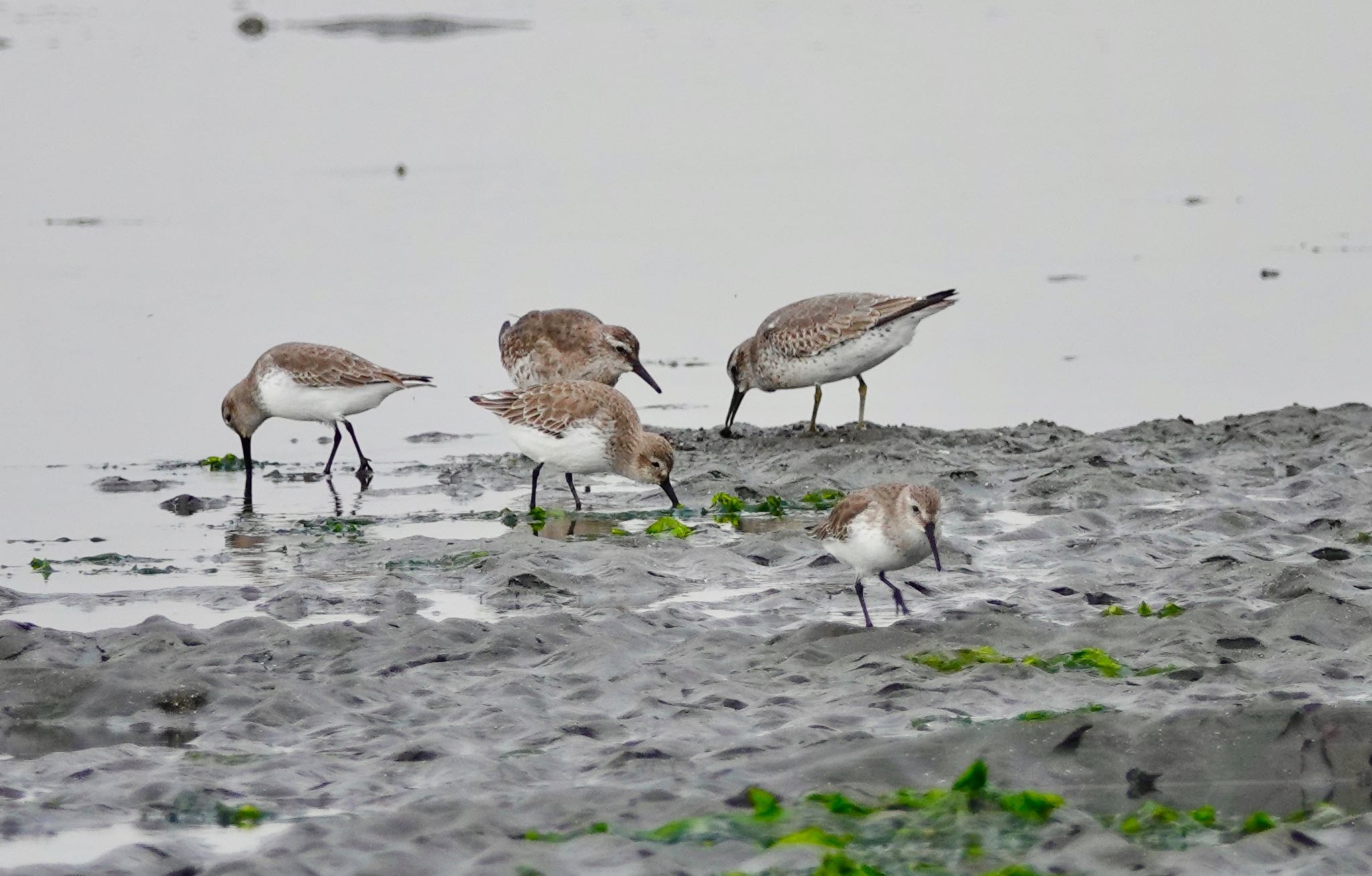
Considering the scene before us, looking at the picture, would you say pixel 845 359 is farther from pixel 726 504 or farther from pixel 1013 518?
pixel 1013 518

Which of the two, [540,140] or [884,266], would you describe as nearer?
[884,266]

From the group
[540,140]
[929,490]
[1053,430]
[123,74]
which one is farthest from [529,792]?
[123,74]

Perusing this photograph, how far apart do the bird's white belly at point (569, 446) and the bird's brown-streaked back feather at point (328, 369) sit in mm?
1909

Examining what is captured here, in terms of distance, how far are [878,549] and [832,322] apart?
592 centimetres

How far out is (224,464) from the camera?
14047 mm

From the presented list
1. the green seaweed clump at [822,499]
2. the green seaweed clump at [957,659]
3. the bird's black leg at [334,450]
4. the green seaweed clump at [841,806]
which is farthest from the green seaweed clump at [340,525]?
the green seaweed clump at [841,806]

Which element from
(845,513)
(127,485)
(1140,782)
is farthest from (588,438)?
(1140,782)

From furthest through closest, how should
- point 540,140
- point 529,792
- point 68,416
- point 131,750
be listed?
point 540,140 < point 68,416 < point 131,750 < point 529,792

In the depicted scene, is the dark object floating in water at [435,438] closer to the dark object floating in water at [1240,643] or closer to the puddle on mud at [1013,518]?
the puddle on mud at [1013,518]

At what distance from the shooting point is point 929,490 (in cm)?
884

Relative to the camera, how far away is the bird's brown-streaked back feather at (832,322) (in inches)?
567

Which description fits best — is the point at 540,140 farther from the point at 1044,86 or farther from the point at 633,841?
the point at 633,841

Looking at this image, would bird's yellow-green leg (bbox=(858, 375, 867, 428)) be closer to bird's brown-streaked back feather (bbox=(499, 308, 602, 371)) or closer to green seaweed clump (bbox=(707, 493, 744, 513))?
bird's brown-streaked back feather (bbox=(499, 308, 602, 371))

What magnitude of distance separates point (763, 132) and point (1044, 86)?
19.8ft
